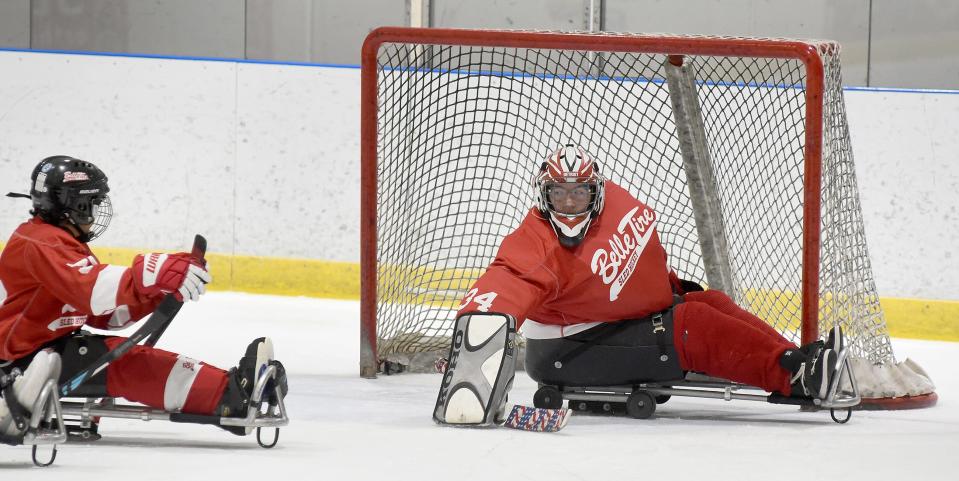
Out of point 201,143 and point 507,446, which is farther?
point 201,143

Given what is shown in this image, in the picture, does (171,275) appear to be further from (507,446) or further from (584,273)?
(584,273)

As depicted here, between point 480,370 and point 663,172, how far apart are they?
8.47 ft

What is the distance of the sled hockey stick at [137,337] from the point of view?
3.51 meters

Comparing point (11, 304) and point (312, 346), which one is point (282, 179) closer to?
point (312, 346)

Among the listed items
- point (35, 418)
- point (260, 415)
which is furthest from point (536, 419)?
point (35, 418)

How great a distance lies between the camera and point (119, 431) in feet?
12.7

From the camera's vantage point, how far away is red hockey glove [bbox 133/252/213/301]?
3432mm

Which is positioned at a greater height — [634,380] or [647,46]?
[647,46]

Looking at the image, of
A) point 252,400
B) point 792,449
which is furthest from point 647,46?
point 252,400

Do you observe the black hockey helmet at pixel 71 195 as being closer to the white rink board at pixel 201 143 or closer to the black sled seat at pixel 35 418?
the black sled seat at pixel 35 418

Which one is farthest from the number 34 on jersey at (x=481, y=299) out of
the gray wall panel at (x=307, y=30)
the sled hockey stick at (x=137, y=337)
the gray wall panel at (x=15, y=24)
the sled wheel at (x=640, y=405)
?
the gray wall panel at (x=15, y=24)

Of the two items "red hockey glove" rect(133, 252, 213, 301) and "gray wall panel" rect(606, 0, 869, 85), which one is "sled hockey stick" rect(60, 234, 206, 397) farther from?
"gray wall panel" rect(606, 0, 869, 85)

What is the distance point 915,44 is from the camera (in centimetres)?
752

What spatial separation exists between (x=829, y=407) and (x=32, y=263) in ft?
7.27
